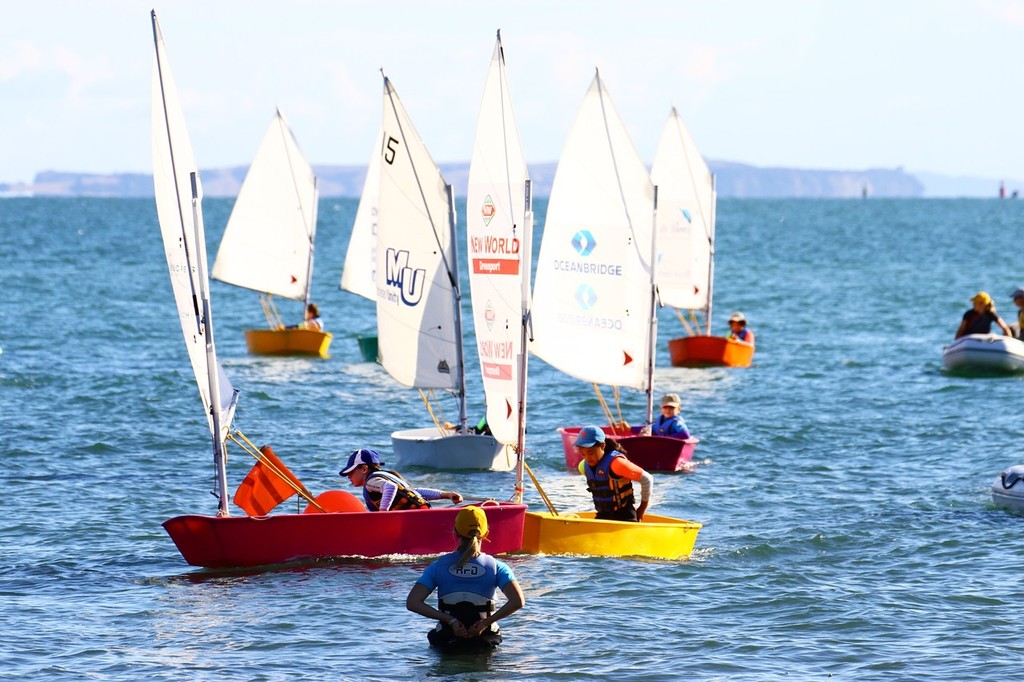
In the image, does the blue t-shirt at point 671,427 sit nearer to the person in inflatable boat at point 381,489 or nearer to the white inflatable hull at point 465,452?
the white inflatable hull at point 465,452

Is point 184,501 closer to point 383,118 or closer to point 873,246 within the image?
point 383,118

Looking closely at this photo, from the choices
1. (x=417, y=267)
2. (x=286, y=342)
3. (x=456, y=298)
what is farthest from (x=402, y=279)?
(x=286, y=342)

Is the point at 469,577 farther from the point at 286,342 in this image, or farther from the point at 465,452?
the point at 286,342

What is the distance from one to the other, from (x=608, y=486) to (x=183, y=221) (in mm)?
6117

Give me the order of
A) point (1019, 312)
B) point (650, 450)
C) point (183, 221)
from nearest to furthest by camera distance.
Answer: point (183, 221) → point (650, 450) → point (1019, 312)

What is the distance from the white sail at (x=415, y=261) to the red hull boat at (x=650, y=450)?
8.71 ft

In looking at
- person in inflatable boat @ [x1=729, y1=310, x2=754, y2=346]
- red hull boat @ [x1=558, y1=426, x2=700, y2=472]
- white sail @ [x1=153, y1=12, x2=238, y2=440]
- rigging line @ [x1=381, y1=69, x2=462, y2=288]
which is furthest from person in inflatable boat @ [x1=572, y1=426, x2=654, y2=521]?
person in inflatable boat @ [x1=729, y1=310, x2=754, y2=346]

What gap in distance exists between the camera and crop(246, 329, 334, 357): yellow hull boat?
41875 mm

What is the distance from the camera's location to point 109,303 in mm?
61156

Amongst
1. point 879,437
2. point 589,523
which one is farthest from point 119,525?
point 879,437

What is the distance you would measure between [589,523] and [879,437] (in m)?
12.9

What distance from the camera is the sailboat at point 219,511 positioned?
56.2 feet

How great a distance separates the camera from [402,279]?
2711 centimetres

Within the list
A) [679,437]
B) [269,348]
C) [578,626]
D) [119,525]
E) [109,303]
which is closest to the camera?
[578,626]
